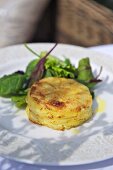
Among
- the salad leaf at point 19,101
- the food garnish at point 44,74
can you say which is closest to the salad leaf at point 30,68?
the food garnish at point 44,74

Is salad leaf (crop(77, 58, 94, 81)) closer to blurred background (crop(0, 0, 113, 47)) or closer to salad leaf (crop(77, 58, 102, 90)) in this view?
salad leaf (crop(77, 58, 102, 90))

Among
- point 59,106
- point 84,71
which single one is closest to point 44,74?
point 84,71

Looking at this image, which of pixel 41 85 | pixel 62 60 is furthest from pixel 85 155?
pixel 62 60

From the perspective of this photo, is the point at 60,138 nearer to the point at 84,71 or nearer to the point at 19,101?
the point at 19,101

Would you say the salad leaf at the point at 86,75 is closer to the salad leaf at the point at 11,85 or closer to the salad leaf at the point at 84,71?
the salad leaf at the point at 84,71

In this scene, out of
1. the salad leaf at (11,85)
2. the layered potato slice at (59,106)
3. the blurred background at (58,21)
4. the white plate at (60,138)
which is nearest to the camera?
the white plate at (60,138)

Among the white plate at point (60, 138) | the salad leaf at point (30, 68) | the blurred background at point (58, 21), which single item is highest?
the salad leaf at point (30, 68)

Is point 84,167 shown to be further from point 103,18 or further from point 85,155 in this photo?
point 103,18
